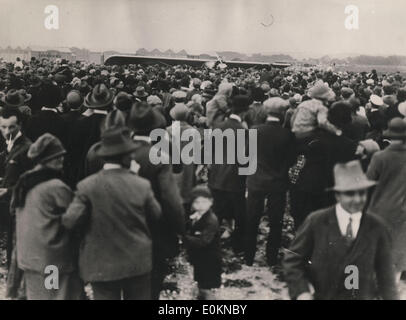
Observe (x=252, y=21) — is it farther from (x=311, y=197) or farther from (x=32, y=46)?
(x=32, y=46)

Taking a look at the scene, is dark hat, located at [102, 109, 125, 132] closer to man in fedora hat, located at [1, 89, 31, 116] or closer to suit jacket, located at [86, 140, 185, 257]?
suit jacket, located at [86, 140, 185, 257]

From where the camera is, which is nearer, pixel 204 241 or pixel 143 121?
pixel 143 121

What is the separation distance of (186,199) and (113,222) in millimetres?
1376

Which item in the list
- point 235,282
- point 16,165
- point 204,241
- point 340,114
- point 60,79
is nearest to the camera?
point 204,241

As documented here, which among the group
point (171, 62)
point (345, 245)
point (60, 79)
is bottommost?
point (345, 245)

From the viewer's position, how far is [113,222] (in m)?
3.22

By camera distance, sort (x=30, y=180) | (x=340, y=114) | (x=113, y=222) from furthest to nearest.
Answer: (x=340, y=114)
(x=30, y=180)
(x=113, y=222)

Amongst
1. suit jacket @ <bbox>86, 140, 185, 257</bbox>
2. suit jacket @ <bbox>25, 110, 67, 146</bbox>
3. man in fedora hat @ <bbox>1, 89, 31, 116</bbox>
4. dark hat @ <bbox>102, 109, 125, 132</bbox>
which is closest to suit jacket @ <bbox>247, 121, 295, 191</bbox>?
suit jacket @ <bbox>86, 140, 185, 257</bbox>

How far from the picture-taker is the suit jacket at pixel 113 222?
3.17 meters

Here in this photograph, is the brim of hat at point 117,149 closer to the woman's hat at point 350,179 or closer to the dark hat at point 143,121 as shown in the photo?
the dark hat at point 143,121

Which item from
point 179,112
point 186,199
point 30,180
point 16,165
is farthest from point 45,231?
point 179,112

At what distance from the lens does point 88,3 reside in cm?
524

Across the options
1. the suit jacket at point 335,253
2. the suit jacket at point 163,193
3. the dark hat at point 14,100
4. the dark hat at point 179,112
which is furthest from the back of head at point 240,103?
the dark hat at point 14,100

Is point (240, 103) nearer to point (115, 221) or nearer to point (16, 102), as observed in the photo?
→ point (115, 221)
